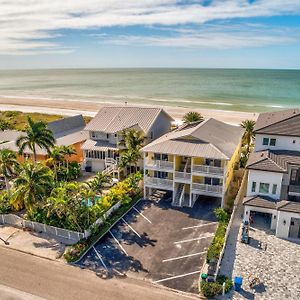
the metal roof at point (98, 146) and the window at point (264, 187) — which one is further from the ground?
the metal roof at point (98, 146)

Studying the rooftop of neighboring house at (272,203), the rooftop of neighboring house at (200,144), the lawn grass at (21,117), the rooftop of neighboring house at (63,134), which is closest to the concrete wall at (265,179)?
the rooftop of neighboring house at (272,203)

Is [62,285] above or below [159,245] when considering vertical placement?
below

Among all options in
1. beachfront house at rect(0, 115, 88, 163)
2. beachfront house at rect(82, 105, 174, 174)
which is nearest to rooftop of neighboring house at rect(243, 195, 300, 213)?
beachfront house at rect(82, 105, 174, 174)

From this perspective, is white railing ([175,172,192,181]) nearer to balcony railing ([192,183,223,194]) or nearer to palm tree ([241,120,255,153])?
balcony railing ([192,183,223,194])

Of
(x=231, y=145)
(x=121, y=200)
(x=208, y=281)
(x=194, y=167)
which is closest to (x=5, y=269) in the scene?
(x=121, y=200)

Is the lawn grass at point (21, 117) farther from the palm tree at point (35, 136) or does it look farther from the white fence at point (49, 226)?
the white fence at point (49, 226)

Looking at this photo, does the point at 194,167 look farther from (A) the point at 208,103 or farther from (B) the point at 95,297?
(A) the point at 208,103

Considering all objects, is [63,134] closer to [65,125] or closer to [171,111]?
[65,125]

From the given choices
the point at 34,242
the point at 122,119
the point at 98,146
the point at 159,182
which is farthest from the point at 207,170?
the point at 34,242
